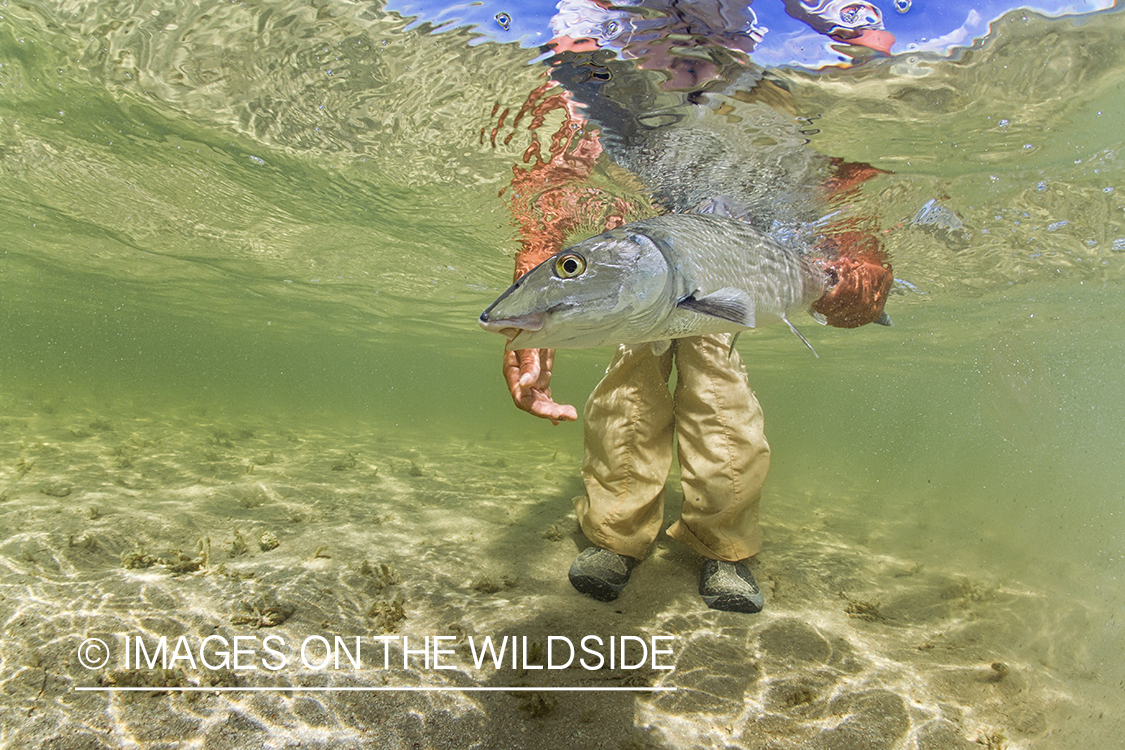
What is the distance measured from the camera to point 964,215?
823 cm

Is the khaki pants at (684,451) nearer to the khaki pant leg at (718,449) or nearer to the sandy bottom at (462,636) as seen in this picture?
the khaki pant leg at (718,449)

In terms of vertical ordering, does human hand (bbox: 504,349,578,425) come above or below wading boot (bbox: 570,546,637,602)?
above

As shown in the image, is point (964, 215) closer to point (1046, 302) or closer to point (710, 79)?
point (710, 79)

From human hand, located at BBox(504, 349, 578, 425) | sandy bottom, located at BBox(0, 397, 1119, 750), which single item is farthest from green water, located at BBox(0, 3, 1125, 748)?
human hand, located at BBox(504, 349, 578, 425)

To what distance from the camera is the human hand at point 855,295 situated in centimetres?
431

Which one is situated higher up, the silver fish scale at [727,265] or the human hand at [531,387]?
the silver fish scale at [727,265]

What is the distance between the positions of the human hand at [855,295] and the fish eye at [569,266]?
9.88 feet

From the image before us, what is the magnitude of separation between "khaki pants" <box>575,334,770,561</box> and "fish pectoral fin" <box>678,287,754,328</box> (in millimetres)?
2311

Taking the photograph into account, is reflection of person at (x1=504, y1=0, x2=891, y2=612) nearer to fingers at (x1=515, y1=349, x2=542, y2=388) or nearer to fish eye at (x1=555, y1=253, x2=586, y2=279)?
fingers at (x1=515, y1=349, x2=542, y2=388)

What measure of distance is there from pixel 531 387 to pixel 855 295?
3.11 meters

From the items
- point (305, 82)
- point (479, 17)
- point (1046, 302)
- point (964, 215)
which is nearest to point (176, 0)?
point (305, 82)

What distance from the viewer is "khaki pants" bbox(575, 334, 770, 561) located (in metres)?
4.36

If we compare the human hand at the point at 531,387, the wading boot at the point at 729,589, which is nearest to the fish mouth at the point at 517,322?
the human hand at the point at 531,387

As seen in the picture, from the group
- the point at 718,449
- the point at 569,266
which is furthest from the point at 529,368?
the point at 718,449
